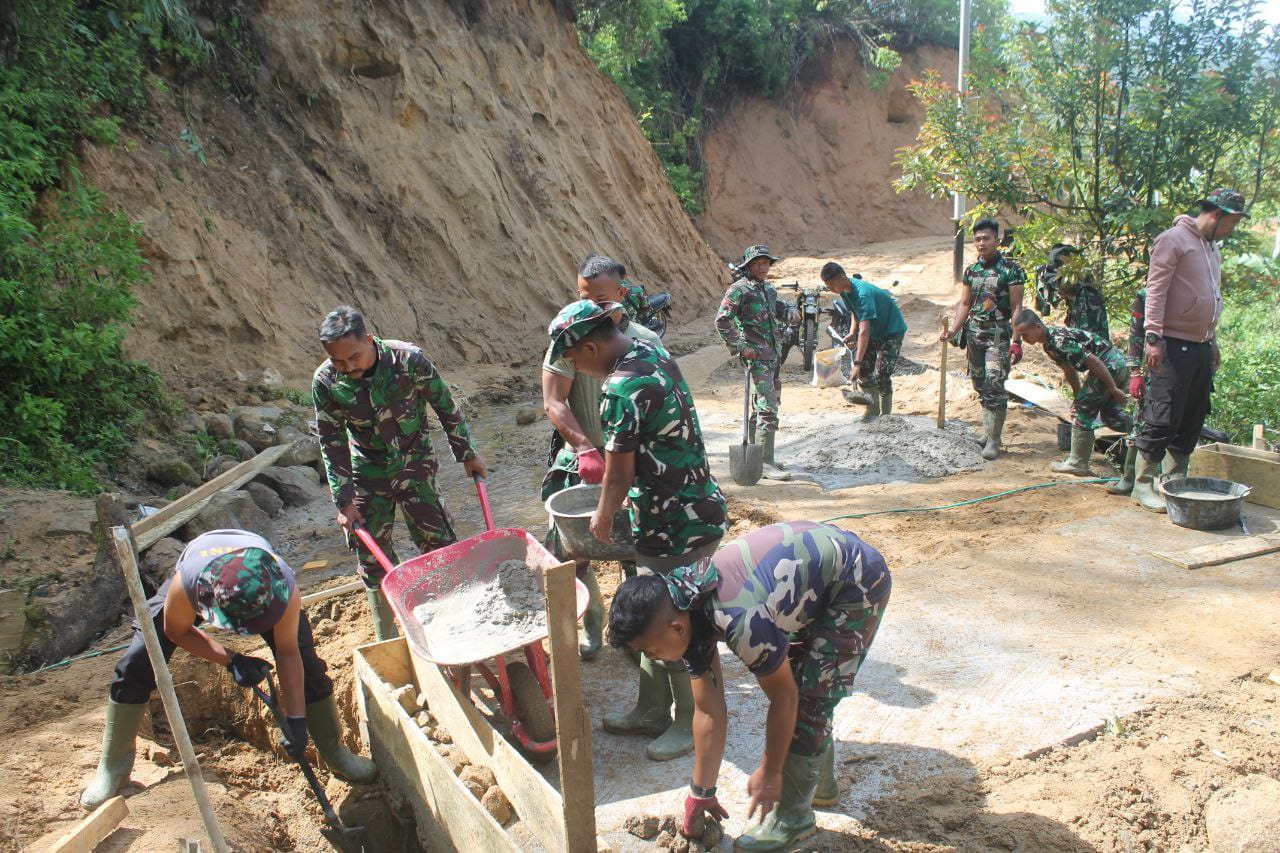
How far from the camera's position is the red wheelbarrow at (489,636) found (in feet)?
11.4

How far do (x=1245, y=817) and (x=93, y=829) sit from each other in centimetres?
398

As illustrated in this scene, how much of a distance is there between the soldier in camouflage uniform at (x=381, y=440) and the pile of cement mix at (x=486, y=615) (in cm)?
66

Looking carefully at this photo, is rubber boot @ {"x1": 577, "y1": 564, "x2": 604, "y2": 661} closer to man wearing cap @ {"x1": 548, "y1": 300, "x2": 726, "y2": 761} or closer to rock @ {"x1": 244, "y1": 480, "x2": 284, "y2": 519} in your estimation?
man wearing cap @ {"x1": 548, "y1": 300, "x2": 726, "y2": 761}

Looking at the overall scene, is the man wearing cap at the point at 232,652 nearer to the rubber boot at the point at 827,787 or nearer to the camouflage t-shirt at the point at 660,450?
the camouflage t-shirt at the point at 660,450

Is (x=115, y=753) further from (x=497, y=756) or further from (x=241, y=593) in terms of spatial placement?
(x=497, y=756)

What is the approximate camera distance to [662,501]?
3359 millimetres

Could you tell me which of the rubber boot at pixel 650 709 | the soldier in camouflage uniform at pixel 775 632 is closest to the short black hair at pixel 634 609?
the soldier in camouflage uniform at pixel 775 632

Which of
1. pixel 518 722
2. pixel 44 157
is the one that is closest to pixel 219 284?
pixel 44 157

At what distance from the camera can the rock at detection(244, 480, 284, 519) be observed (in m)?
6.81

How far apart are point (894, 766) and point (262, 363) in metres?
8.23

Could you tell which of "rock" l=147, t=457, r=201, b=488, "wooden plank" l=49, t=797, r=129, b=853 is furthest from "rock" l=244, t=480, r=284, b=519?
"wooden plank" l=49, t=797, r=129, b=853

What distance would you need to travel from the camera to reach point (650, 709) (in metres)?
3.82

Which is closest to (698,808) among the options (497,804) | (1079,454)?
(497,804)

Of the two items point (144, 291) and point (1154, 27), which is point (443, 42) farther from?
point (1154, 27)
